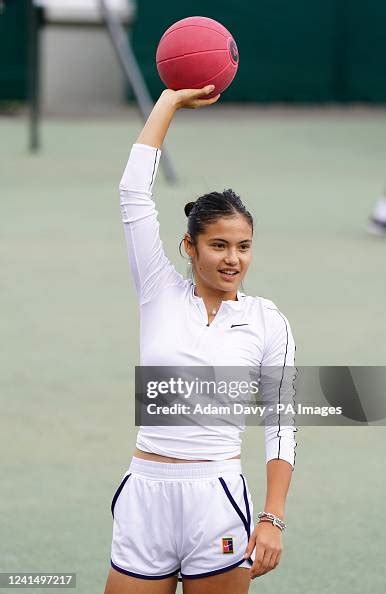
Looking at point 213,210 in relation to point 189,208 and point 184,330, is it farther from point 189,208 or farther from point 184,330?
point 184,330

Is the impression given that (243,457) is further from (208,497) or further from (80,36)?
(80,36)

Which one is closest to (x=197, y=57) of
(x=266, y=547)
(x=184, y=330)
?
(x=184, y=330)

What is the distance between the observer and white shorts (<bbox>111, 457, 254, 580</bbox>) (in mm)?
3582

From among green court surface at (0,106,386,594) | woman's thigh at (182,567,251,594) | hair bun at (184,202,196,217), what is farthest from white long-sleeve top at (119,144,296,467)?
green court surface at (0,106,386,594)

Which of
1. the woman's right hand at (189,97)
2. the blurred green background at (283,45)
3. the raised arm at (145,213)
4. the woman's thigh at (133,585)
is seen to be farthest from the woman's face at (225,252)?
the blurred green background at (283,45)

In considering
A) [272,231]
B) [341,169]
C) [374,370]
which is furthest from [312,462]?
[341,169]

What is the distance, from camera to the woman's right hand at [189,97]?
12.9ft

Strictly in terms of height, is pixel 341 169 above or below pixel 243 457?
above

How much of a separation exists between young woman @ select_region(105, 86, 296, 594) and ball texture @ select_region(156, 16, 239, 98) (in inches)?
16.6

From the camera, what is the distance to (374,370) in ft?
25.1

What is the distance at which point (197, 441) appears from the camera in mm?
3633

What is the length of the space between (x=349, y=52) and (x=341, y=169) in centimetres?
759

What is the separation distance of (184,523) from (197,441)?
21cm

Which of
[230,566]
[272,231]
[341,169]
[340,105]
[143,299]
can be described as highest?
→ [340,105]
